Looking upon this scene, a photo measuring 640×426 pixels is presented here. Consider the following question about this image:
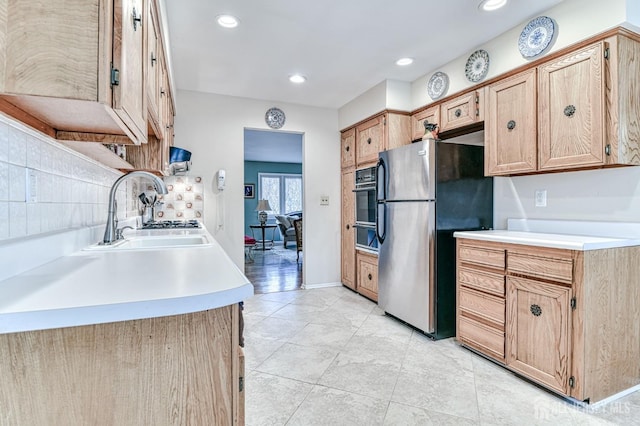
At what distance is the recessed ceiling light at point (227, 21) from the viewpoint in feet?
7.71

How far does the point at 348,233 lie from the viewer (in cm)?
430

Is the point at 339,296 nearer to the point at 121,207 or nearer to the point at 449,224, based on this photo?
the point at 449,224

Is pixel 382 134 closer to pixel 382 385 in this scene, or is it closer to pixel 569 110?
pixel 569 110

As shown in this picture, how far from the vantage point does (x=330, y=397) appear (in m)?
1.86

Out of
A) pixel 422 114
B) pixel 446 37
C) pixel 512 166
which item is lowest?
pixel 512 166

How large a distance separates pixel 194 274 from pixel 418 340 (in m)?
2.28

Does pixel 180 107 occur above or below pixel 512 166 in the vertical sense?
above

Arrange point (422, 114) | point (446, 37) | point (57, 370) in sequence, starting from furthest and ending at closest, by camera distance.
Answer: point (422, 114) → point (446, 37) → point (57, 370)

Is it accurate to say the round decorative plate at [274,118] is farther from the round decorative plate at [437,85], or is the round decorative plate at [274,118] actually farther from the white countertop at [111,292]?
the white countertop at [111,292]

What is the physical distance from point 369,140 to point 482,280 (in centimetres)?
208

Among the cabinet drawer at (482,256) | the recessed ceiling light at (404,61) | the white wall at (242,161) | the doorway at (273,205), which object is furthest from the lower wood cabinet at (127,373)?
the doorway at (273,205)

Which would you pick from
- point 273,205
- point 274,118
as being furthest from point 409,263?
point 273,205

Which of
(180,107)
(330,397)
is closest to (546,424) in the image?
(330,397)

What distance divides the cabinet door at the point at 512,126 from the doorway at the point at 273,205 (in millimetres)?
2892
